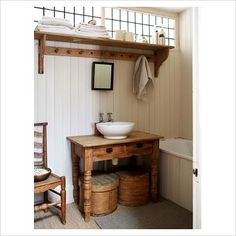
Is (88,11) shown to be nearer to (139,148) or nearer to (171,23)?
(171,23)

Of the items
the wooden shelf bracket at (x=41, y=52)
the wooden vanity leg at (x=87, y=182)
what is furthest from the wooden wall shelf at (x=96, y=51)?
the wooden vanity leg at (x=87, y=182)

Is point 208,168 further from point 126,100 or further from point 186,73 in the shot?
point 186,73

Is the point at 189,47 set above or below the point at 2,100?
above

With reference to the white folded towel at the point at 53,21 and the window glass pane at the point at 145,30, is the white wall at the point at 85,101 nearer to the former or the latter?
the white folded towel at the point at 53,21

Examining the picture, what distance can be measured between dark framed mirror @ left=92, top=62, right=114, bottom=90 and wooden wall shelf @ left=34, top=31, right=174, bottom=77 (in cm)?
11

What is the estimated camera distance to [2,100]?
895 mm

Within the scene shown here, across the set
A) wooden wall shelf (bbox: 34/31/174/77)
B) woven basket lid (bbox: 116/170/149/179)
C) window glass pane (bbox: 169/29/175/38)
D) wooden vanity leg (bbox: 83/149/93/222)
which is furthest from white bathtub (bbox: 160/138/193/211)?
window glass pane (bbox: 169/29/175/38)

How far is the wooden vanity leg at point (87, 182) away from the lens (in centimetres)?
241

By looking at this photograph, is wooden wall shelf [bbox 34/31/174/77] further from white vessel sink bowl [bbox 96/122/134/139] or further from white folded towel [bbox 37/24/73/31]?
white vessel sink bowl [bbox 96/122/134/139]

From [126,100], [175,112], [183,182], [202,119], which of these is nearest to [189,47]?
[175,112]

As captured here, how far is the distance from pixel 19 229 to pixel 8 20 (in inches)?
29.4

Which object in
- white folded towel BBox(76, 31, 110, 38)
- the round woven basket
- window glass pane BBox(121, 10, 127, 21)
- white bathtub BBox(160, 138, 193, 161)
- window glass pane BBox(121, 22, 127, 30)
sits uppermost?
window glass pane BBox(121, 10, 127, 21)

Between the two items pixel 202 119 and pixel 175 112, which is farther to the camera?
pixel 175 112

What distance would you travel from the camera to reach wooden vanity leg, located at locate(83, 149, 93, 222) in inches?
94.8
